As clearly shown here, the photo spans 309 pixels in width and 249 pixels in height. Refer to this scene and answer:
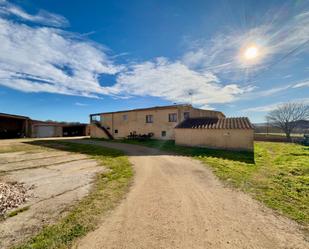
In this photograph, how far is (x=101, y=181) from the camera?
20.0 feet

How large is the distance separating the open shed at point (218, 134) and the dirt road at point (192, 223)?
9.58 metres

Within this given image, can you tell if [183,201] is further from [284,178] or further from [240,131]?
[240,131]

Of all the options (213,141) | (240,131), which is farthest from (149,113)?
(240,131)

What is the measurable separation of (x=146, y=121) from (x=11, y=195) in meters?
17.5

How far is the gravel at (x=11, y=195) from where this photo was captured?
406 centimetres

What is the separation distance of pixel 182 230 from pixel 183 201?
4.24 feet

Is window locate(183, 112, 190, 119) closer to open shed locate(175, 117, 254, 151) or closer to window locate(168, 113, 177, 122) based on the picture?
window locate(168, 113, 177, 122)

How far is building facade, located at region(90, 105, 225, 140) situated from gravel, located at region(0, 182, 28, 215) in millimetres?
Result: 15314

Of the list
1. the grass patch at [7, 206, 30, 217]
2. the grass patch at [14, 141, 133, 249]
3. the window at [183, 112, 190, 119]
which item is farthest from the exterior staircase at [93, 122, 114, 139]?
the grass patch at [7, 206, 30, 217]

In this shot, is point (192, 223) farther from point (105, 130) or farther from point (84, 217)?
point (105, 130)

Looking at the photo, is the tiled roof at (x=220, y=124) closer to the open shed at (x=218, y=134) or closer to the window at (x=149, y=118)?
the open shed at (x=218, y=134)

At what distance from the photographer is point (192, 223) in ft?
11.1

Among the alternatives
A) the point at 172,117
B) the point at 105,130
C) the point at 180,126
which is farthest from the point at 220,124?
the point at 105,130

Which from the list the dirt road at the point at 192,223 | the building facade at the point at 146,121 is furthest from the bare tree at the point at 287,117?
the dirt road at the point at 192,223
